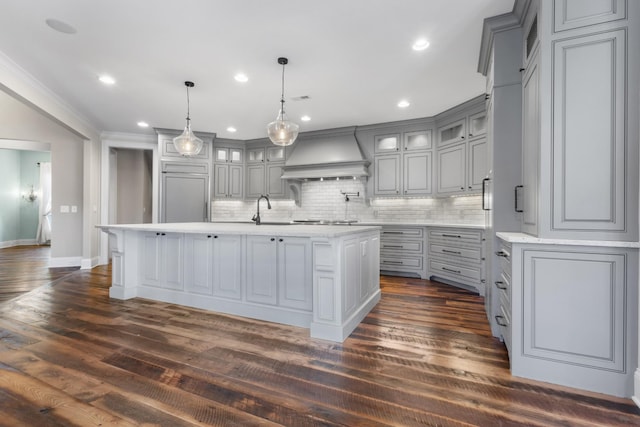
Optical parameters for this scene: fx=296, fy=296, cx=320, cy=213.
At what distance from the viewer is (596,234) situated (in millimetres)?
1730

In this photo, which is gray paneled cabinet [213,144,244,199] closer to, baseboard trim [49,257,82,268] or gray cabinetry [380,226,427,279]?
baseboard trim [49,257,82,268]

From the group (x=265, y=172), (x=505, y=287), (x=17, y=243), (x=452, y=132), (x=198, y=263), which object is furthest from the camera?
(x=17, y=243)

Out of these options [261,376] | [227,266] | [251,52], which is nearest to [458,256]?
[227,266]

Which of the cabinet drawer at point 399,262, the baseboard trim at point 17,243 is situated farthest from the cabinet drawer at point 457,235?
the baseboard trim at point 17,243

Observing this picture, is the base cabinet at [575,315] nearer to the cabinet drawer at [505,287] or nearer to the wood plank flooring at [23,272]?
the cabinet drawer at [505,287]

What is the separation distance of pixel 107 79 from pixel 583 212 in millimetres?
4912

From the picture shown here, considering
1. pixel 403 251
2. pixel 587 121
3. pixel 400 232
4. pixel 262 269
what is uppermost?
pixel 587 121

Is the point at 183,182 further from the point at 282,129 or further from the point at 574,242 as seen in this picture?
the point at 574,242

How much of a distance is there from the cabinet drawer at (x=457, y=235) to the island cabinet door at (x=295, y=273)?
101 inches

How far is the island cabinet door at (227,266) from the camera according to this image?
2994 millimetres

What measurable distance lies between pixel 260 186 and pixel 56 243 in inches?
160

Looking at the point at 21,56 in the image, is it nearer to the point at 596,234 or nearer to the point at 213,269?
the point at 213,269

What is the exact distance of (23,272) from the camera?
514 centimetres

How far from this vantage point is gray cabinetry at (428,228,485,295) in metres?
3.97
